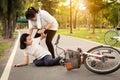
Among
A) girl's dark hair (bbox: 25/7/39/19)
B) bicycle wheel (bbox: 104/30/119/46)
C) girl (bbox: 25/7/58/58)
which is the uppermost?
girl's dark hair (bbox: 25/7/39/19)

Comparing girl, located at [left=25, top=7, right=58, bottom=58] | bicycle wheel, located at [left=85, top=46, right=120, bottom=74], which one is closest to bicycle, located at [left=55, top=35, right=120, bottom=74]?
bicycle wheel, located at [left=85, top=46, right=120, bottom=74]

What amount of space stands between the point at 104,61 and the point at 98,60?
0.50 feet

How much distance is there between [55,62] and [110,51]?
5.69 feet

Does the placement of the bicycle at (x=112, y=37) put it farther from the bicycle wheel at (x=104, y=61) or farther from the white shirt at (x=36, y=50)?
the bicycle wheel at (x=104, y=61)

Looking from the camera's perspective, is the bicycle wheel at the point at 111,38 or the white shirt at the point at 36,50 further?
the bicycle wheel at the point at 111,38

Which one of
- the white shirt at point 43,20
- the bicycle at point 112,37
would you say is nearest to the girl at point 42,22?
the white shirt at point 43,20

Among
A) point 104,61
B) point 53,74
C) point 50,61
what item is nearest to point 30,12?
point 50,61

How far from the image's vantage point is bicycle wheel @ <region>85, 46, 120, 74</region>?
8164 millimetres

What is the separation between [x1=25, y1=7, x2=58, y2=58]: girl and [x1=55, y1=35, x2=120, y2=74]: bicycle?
4.84 ft

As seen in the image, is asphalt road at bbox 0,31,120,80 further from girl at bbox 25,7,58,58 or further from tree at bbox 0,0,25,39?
tree at bbox 0,0,25,39

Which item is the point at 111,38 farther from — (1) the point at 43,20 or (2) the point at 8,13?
(2) the point at 8,13

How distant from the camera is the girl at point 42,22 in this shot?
9.59 m

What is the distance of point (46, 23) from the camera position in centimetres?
1012

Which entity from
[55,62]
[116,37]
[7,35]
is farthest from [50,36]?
[7,35]
